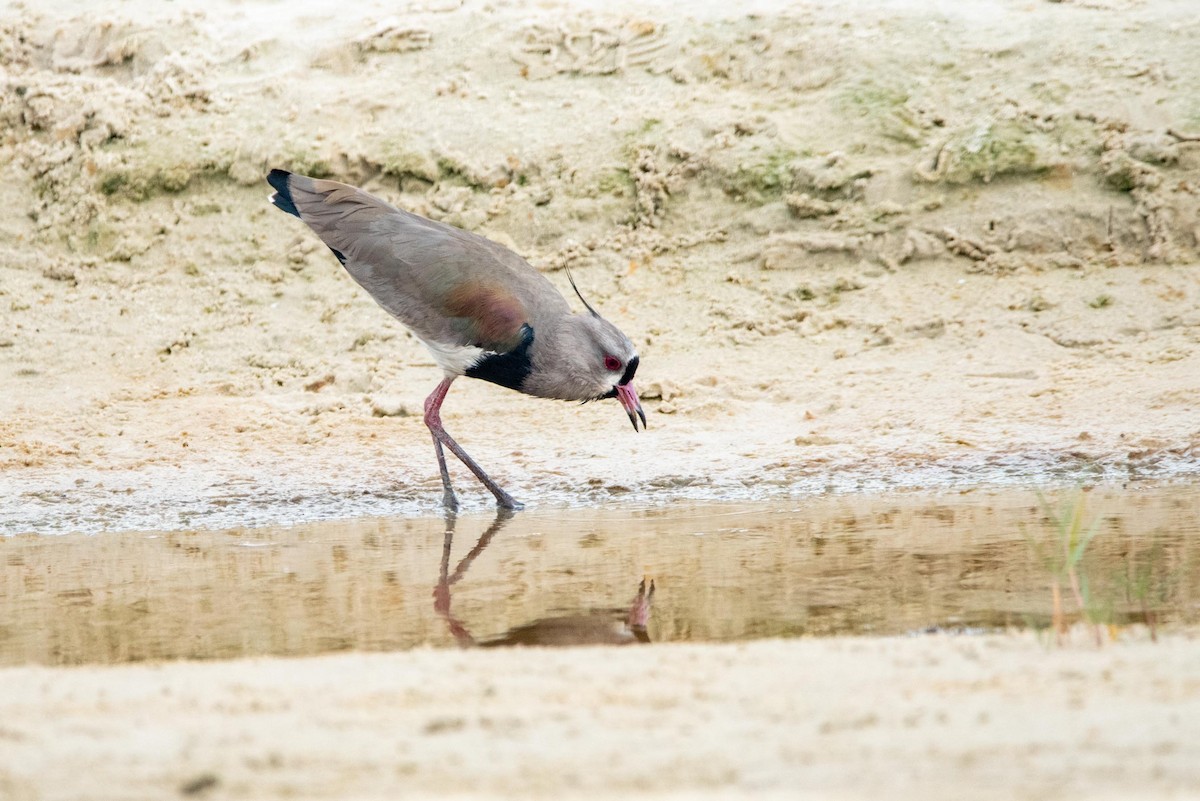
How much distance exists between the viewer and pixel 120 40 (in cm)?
1024

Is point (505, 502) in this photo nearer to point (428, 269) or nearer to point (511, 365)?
point (511, 365)

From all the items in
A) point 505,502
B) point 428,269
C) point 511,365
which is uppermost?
point 428,269

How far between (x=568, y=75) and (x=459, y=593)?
18.0ft

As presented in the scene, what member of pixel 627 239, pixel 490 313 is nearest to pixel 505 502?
pixel 490 313

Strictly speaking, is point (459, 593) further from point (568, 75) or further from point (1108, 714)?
point (568, 75)

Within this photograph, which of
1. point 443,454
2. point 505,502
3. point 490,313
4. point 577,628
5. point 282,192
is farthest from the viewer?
point 282,192

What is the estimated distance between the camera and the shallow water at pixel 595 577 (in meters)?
4.47

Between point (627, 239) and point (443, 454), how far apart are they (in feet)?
8.29

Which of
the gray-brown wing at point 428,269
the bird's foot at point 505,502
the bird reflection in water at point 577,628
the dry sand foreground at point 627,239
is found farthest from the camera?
the dry sand foreground at point 627,239

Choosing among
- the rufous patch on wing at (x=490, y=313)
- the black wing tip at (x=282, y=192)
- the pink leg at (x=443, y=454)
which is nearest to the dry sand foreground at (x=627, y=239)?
the pink leg at (x=443, y=454)

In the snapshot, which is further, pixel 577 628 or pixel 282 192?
pixel 282 192

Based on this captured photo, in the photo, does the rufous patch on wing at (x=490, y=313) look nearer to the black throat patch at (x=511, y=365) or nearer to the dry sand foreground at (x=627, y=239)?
the black throat patch at (x=511, y=365)

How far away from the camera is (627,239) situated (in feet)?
29.8

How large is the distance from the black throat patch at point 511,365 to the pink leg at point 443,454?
29 centimetres
